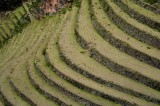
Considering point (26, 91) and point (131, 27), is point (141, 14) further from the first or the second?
point (26, 91)

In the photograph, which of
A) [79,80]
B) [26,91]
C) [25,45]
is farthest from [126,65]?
[25,45]

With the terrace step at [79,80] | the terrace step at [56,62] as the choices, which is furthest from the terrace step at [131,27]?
the terrace step at [56,62]

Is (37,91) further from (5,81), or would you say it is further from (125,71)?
(125,71)

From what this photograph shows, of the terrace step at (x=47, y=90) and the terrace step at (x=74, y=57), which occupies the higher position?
the terrace step at (x=74, y=57)

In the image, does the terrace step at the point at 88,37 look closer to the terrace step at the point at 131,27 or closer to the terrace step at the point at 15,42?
the terrace step at the point at 131,27

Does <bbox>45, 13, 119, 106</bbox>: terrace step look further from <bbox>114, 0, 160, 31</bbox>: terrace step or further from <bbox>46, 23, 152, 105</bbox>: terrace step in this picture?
<bbox>114, 0, 160, 31</bbox>: terrace step

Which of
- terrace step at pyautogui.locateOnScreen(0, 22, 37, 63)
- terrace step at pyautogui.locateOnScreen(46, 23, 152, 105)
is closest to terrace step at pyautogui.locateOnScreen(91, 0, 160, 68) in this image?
terrace step at pyautogui.locateOnScreen(46, 23, 152, 105)

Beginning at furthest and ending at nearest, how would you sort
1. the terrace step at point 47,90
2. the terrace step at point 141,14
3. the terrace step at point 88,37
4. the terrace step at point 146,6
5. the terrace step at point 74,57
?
the terrace step at point 146,6, the terrace step at point 141,14, the terrace step at point 74,57, the terrace step at point 47,90, the terrace step at point 88,37

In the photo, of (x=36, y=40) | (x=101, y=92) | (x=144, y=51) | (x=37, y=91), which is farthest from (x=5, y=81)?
(x=144, y=51)
